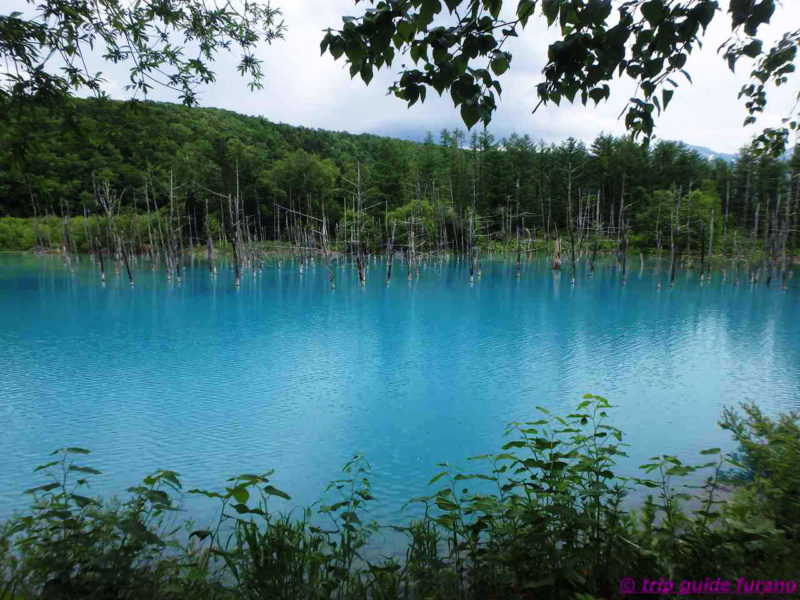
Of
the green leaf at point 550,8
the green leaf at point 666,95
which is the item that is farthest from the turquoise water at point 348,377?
the green leaf at point 550,8

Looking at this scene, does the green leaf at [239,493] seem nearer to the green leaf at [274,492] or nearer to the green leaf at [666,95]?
the green leaf at [274,492]

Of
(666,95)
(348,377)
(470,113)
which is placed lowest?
(348,377)

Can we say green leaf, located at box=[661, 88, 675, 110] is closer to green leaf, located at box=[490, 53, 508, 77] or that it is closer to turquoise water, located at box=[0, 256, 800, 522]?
green leaf, located at box=[490, 53, 508, 77]

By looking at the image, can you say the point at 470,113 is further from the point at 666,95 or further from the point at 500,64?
the point at 666,95

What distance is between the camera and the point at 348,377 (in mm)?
13539

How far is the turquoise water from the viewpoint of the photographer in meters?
8.60

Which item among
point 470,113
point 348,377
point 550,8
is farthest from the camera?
point 348,377

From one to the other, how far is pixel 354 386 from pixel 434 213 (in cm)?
4913

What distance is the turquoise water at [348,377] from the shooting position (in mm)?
8602

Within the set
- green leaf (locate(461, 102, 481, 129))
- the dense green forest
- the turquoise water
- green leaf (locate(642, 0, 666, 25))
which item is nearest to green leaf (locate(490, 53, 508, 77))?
green leaf (locate(461, 102, 481, 129))

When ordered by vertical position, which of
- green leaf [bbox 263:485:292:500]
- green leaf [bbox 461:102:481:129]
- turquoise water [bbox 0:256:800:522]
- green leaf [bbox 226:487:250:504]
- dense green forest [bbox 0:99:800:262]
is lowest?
turquoise water [bbox 0:256:800:522]

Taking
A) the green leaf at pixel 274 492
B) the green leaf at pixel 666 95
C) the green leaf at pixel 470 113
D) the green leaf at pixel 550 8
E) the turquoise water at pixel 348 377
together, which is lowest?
the turquoise water at pixel 348 377

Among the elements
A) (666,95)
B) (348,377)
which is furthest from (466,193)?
A: (666,95)

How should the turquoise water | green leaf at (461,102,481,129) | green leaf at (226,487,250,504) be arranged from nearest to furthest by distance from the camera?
green leaf at (461,102,481,129)
green leaf at (226,487,250,504)
the turquoise water
